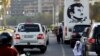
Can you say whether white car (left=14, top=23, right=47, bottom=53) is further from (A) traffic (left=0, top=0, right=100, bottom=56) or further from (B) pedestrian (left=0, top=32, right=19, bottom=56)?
(B) pedestrian (left=0, top=32, right=19, bottom=56)

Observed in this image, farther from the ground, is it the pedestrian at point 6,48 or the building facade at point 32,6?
the pedestrian at point 6,48

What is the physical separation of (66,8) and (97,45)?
16.9 meters

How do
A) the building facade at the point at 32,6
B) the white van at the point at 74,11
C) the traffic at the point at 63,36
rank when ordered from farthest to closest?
the building facade at the point at 32,6, the white van at the point at 74,11, the traffic at the point at 63,36

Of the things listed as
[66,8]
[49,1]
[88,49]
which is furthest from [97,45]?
[49,1]

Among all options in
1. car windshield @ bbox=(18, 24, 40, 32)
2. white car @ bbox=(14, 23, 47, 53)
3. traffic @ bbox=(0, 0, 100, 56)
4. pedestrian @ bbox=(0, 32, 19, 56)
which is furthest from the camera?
car windshield @ bbox=(18, 24, 40, 32)

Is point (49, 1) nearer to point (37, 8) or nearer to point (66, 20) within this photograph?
point (37, 8)

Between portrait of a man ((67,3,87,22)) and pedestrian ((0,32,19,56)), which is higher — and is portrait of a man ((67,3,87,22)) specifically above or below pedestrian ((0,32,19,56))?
below

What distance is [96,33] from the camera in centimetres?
1510

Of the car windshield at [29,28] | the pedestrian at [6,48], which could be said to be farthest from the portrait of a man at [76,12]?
the pedestrian at [6,48]

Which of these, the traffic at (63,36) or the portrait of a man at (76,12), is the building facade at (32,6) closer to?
the traffic at (63,36)

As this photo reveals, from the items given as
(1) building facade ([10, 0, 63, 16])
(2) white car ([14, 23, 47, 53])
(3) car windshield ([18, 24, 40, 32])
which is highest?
(3) car windshield ([18, 24, 40, 32])

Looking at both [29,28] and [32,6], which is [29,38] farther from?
[32,6]

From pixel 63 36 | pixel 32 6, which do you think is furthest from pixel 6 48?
pixel 32 6

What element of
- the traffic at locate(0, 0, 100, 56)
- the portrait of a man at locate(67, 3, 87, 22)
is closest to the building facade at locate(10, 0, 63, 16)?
the traffic at locate(0, 0, 100, 56)
